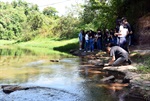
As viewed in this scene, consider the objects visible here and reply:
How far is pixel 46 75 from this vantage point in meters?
11.7

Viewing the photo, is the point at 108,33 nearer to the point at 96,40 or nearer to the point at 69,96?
the point at 96,40

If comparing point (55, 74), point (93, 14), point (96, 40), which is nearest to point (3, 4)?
point (93, 14)

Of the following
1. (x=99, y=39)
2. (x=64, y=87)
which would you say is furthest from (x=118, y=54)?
(x=99, y=39)

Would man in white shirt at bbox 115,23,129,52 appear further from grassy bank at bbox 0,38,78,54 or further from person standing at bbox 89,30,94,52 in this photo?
grassy bank at bbox 0,38,78,54

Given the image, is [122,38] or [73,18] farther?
[73,18]

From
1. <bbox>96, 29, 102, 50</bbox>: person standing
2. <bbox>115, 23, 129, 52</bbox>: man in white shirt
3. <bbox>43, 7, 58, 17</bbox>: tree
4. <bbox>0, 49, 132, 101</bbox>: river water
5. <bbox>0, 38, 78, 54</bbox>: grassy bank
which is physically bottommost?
<bbox>0, 38, 78, 54</bbox>: grassy bank

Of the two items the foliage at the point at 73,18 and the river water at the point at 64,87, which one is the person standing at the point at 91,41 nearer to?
the foliage at the point at 73,18

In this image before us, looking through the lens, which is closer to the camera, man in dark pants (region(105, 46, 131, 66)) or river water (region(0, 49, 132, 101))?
river water (region(0, 49, 132, 101))

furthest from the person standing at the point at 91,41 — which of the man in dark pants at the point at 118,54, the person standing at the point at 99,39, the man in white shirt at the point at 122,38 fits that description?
the man in dark pants at the point at 118,54

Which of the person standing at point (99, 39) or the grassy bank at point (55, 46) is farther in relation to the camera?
the grassy bank at point (55, 46)

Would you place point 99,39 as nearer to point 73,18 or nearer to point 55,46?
point 55,46

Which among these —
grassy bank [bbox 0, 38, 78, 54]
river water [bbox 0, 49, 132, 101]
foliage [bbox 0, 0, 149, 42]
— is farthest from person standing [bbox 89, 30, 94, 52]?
river water [bbox 0, 49, 132, 101]

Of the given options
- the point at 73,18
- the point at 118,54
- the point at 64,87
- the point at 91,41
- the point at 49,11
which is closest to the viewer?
the point at 64,87

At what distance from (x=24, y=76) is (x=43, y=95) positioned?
3.61m
